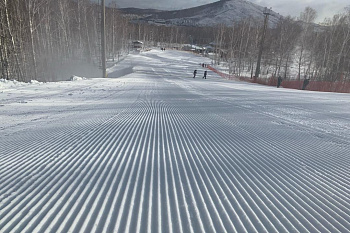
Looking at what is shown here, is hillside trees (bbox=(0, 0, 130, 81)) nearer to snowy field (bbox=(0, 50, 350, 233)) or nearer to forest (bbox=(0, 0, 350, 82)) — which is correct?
forest (bbox=(0, 0, 350, 82))

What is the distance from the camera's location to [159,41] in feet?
349

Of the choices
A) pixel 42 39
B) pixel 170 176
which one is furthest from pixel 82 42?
pixel 170 176

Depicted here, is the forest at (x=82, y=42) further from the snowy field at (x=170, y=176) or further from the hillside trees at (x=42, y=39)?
the snowy field at (x=170, y=176)

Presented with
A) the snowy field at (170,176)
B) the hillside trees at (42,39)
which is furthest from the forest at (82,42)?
the snowy field at (170,176)

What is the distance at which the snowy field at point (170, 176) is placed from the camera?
1982 millimetres

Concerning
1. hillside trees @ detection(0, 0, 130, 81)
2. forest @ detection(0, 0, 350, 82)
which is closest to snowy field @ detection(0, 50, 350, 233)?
hillside trees @ detection(0, 0, 130, 81)

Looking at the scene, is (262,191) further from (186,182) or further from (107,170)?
(107,170)

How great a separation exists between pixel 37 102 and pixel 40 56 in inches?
1053

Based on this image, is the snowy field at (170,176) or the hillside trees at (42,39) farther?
the hillside trees at (42,39)

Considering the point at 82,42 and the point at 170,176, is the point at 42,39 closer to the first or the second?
the point at 82,42

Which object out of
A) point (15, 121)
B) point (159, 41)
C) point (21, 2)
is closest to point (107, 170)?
point (15, 121)

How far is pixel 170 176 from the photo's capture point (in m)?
2.78

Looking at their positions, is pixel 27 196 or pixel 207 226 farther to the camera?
pixel 27 196

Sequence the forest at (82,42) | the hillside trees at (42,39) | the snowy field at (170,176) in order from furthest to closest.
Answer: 1. the forest at (82,42)
2. the hillside trees at (42,39)
3. the snowy field at (170,176)
